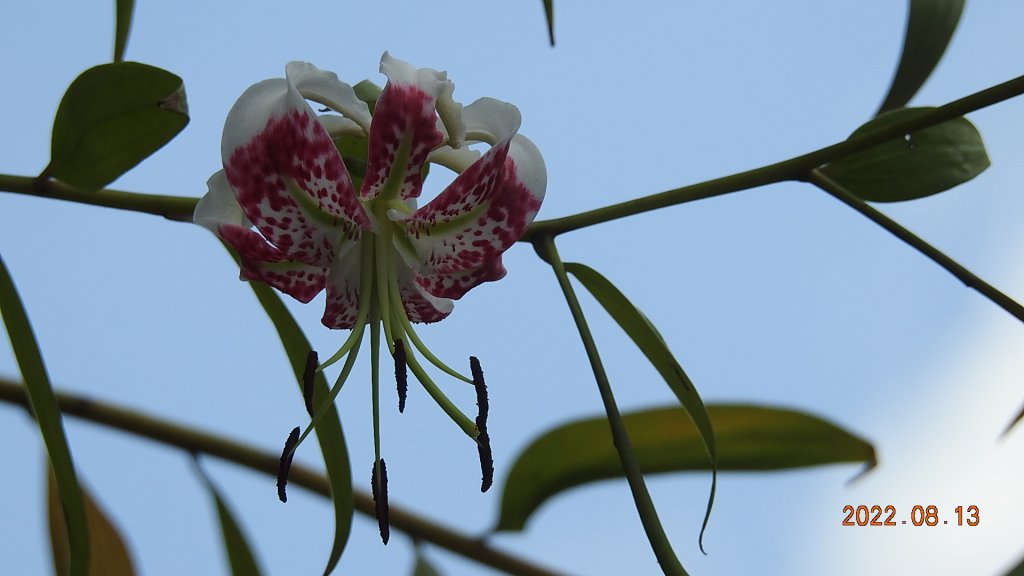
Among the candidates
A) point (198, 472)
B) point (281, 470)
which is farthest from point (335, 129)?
point (198, 472)

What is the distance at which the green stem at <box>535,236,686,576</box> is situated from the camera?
484mm

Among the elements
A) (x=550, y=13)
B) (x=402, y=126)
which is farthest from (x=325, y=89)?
(x=550, y=13)

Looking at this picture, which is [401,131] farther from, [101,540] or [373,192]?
[101,540]

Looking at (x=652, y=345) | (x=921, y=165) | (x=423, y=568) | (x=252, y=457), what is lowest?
(x=423, y=568)

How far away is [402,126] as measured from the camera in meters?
0.50

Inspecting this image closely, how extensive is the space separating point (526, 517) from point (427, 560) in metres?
0.09

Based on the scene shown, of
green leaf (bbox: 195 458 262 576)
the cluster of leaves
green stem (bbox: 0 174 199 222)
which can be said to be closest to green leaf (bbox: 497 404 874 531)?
the cluster of leaves

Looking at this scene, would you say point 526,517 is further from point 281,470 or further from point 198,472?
point 281,470

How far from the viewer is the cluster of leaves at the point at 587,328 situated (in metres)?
0.52

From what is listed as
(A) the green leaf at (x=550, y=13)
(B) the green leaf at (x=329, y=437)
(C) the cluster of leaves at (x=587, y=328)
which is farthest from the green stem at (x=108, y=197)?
(A) the green leaf at (x=550, y=13)

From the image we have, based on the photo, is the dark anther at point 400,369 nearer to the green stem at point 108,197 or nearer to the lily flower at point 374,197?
the lily flower at point 374,197

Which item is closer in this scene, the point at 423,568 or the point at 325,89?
the point at 325,89

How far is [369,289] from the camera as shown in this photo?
1.91 feet

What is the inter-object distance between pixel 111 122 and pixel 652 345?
12.6 inches
